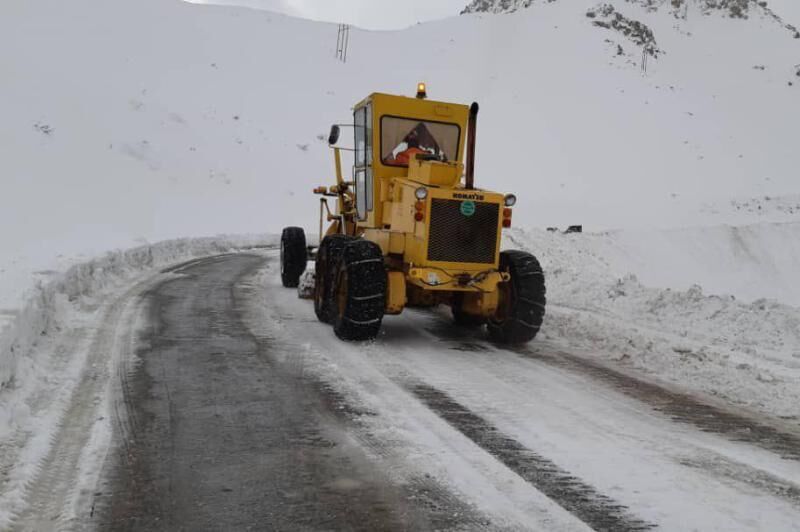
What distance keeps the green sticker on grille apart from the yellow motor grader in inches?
0.4

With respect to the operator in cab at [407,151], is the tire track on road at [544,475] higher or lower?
lower

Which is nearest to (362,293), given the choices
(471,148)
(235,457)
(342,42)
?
(471,148)

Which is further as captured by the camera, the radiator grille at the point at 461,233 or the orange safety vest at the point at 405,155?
the orange safety vest at the point at 405,155

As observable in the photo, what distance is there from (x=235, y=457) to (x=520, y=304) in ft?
14.3

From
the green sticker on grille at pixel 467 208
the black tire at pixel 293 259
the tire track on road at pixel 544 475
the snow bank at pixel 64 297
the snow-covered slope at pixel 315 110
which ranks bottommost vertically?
the tire track on road at pixel 544 475

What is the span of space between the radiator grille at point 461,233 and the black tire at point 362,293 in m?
0.60

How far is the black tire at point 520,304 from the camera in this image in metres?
7.72

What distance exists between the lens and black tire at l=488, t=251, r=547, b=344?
7.72m

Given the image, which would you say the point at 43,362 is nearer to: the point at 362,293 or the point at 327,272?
the point at 362,293

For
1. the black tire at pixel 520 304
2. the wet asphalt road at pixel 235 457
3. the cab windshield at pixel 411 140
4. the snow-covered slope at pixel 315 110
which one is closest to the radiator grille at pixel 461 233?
the black tire at pixel 520 304

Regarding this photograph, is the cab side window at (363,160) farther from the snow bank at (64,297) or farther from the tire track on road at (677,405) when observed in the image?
the snow bank at (64,297)

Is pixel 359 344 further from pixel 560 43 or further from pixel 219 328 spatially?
pixel 560 43

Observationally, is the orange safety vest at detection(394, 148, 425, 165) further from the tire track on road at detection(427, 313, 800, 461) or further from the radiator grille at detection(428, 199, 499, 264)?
the tire track on road at detection(427, 313, 800, 461)

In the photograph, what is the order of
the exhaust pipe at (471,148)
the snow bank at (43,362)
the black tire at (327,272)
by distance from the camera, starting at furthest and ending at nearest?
1. the black tire at (327,272)
2. the exhaust pipe at (471,148)
3. the snow bank at (43,362)
